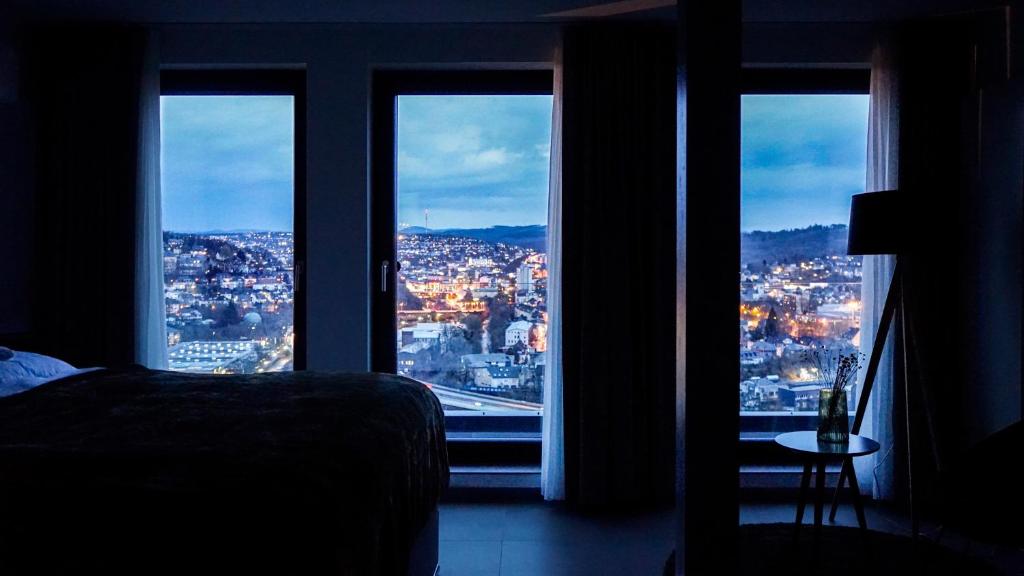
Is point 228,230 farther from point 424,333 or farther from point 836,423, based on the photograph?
point 836,423

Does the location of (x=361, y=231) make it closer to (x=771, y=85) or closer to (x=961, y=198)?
(x=771, y=85)

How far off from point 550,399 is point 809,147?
2.22 metres

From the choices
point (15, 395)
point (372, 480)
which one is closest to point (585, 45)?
point (372, 480)

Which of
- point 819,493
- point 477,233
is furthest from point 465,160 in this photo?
point 819,493

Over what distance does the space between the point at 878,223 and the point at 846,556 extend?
4.96 ft

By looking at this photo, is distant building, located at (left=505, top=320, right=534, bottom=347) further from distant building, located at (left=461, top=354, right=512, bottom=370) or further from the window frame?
the window frame

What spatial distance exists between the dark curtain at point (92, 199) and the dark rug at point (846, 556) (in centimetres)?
336

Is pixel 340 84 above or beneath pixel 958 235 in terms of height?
above

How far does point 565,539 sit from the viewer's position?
3314 millimetres

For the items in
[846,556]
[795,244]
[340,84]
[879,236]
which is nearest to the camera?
[846,556]

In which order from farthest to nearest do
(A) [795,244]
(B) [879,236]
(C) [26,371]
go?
(A) [795,244] → (B) [879,236] → (C) [26,371]

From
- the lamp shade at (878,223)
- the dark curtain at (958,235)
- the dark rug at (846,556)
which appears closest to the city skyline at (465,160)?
the dark curtain at (958,235)

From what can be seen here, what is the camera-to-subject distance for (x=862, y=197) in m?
3.17

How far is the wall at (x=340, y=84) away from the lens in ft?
12.9
